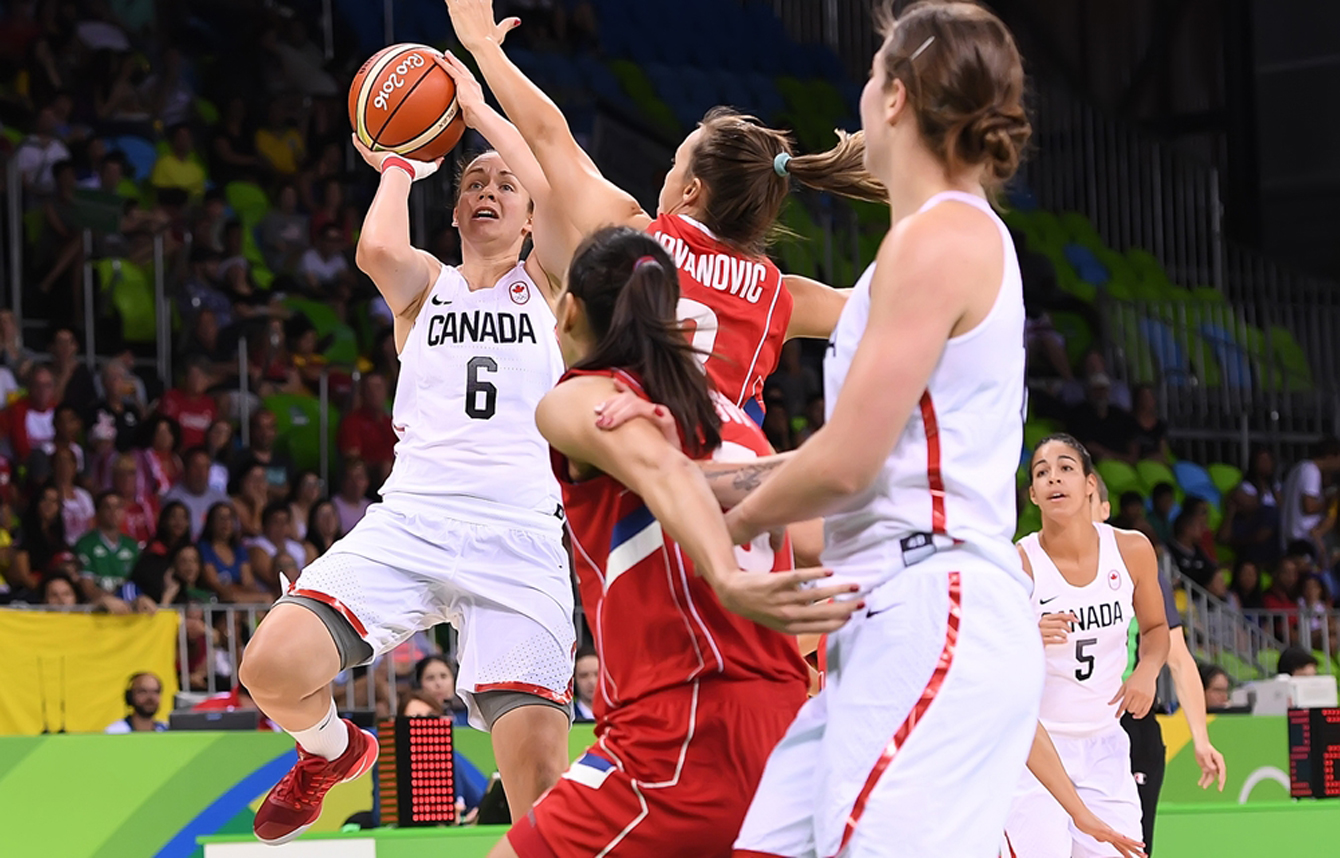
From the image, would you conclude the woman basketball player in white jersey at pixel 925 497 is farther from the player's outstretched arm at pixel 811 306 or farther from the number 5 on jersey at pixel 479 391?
the number 5 on jersey at pixel 479 391

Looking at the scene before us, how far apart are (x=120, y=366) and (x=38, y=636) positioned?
299cm

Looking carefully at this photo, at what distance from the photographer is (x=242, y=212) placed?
44.4ft

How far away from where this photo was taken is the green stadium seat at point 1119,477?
14.6 metres

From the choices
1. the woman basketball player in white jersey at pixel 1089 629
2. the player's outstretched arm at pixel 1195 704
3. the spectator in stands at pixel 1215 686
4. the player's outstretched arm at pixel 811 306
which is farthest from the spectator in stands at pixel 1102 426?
the player's outstretched arm at pixel 811 306

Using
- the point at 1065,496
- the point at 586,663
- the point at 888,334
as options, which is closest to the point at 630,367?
the point at 888,334

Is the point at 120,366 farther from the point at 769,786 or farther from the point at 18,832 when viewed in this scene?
the point at 769,786

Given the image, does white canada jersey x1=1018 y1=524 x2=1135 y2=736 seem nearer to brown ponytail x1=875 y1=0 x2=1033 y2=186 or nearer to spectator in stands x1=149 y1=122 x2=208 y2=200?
brown ponytail x1=875 y1=0 x2=1033 y2=186

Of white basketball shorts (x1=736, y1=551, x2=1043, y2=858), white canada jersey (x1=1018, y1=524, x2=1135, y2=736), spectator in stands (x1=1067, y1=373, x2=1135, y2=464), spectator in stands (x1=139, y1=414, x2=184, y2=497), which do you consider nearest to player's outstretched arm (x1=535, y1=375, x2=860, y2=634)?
white basketball shorts (x1=736, y1=551, x2=1043, y2=858)

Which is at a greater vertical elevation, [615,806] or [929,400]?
[929,400]

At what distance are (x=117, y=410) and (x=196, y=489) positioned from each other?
0.79 meters

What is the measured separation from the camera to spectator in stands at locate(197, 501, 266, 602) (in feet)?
33.7

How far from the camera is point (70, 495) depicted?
1042 cm

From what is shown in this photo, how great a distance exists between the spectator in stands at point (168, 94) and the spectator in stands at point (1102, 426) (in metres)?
7.81

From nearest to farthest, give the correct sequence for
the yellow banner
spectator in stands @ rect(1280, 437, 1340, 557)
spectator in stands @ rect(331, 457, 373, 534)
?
1. the yellow banner
2. spectator in stands @ rect(331, 457, 373, 534)
3. spectator in stands @ rect(1280, 437, 1340, 557)
